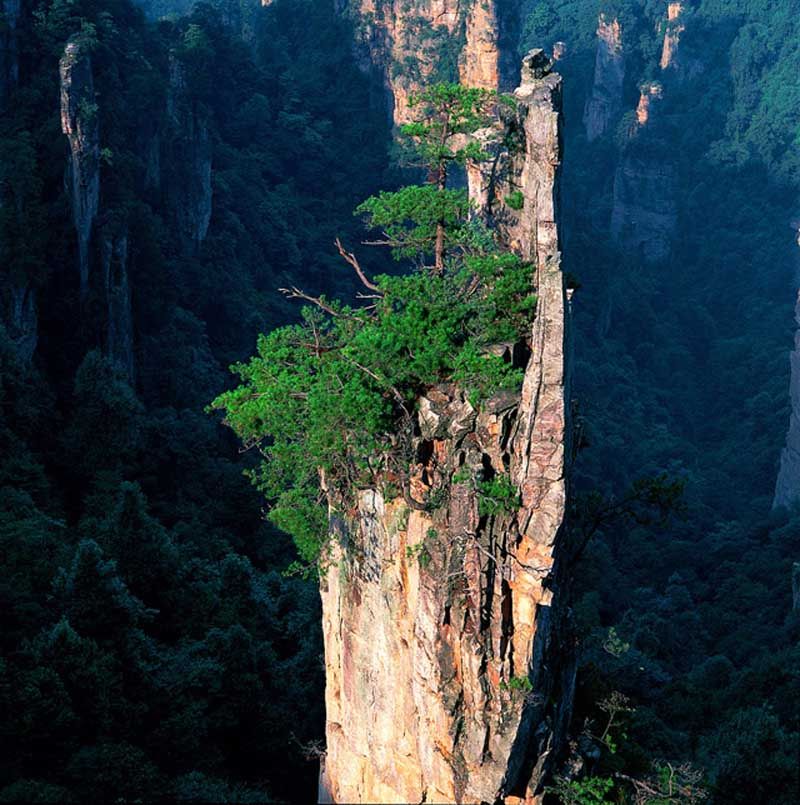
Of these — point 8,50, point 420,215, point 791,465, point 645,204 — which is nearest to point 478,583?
point 420,215

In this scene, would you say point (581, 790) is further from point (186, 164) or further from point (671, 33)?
point (671, 33)

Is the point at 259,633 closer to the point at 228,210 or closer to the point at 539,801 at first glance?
the point at 539,801

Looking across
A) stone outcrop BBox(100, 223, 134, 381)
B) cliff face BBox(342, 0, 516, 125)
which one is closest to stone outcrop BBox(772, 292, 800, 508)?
cliff face BBox(342, 0, 516, 125)

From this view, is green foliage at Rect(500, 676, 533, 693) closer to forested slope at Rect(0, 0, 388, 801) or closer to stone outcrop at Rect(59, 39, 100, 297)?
forested slope at Rect(0, 0, 388, 801)

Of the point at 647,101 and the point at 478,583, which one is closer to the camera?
the point at 478,583

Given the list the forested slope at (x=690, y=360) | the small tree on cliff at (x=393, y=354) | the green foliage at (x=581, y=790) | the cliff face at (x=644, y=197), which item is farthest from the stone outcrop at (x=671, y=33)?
the green foliage at (x=581, y=790)

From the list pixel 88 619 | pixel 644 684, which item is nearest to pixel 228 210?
pixel 644 684
